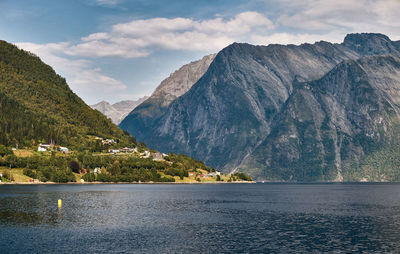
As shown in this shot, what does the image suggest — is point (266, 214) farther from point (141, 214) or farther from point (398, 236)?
point (398, 236)

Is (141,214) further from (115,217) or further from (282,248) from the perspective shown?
(282,248)

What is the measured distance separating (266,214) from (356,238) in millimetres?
50386

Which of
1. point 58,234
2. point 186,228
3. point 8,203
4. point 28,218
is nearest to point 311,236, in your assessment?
point 186,228

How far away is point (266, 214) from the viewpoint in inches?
6107

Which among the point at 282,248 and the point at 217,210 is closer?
the point at 282,248

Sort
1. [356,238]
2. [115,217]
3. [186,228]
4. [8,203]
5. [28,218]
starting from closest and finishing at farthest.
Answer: [356,238], [186,228], [28,218], [115,217], [8,203]

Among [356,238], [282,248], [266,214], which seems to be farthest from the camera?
[266,214]

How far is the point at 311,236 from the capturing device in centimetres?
10875

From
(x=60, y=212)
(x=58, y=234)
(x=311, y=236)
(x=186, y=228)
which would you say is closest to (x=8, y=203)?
(x=60, y=212)

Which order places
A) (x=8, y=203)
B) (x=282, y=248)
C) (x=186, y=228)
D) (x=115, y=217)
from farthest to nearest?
(x=8, y=203) < (x=115, y=217) < (x=186, y=228) < (x=282, y=248)

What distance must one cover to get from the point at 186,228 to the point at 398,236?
2125 inches

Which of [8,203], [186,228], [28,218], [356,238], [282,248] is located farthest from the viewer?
[8,203]

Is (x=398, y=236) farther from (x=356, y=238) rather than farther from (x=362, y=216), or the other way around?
(x=362, y=216)

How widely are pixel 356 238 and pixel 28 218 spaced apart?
92522 millimetres
